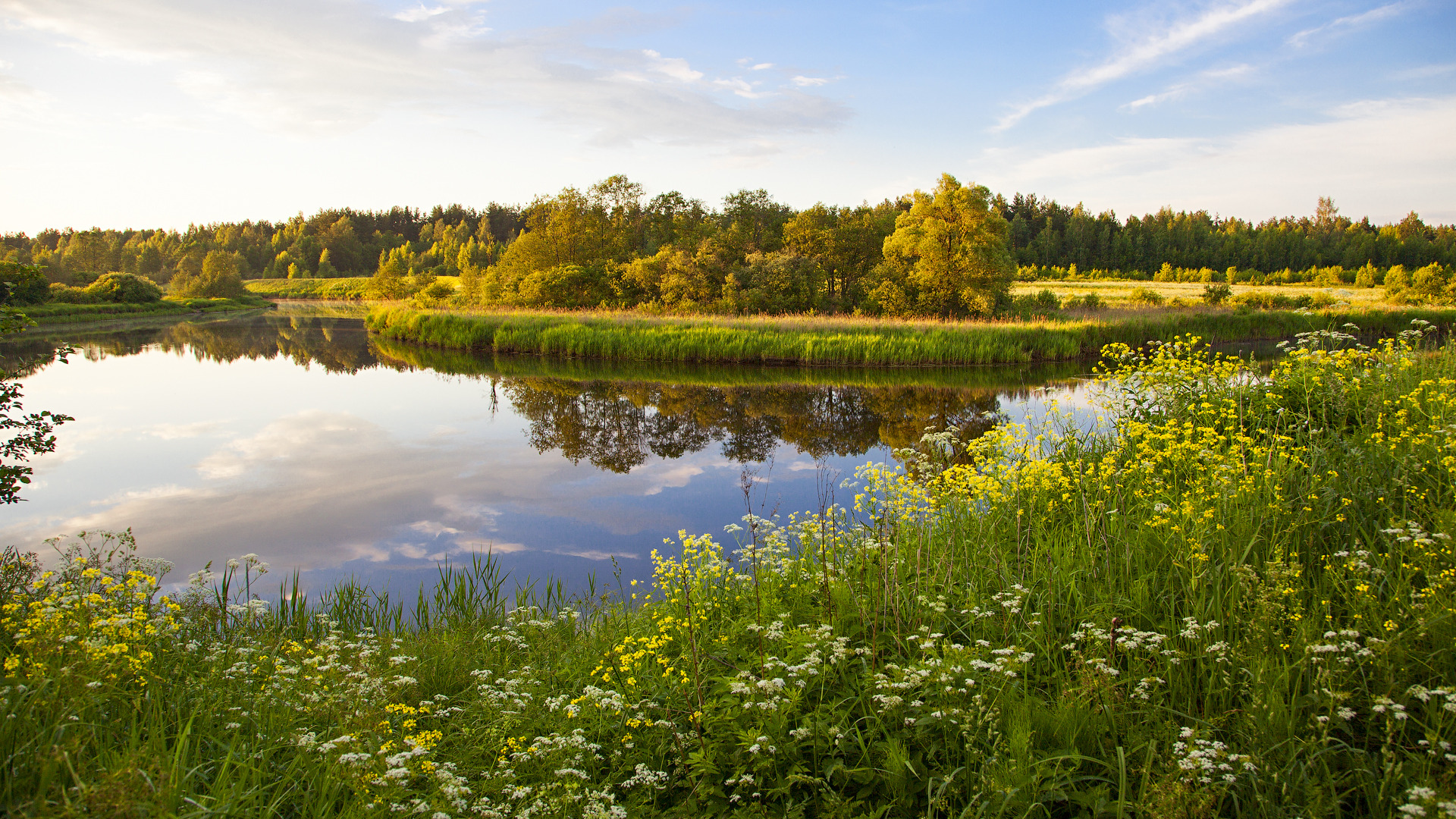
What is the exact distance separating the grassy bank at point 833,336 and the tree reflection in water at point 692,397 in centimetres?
84

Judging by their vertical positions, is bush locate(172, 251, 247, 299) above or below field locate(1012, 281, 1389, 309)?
above

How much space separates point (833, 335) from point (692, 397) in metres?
7.99

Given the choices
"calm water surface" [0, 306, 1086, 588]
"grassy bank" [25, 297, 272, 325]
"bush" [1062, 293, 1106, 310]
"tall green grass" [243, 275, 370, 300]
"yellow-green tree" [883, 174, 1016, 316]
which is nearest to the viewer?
"calm water surface" [0, 306, 1086, 588]

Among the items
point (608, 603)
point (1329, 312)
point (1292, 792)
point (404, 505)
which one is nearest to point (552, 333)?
point (404, 505)

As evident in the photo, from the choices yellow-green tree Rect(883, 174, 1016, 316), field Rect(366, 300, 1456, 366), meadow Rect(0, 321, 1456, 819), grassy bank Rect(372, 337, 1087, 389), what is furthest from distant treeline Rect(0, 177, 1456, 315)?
meadow Rect(0, 321, 1456, 819)

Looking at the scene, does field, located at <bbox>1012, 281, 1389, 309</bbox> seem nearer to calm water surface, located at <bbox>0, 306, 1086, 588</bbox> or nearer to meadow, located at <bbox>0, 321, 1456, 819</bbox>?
calm water surface, located at <bbox>0, 306, 1086, 588</bbox>

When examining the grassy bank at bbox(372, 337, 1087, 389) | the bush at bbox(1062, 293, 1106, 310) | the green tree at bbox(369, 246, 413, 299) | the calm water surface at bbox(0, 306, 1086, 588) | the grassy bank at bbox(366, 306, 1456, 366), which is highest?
the green tree at bbox(369, 246, 413, 299)

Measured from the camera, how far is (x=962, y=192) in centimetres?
3216

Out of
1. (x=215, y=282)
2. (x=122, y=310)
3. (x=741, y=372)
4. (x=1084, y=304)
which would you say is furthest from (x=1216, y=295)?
(x=215, y=282)

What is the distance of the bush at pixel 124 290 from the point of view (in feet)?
141

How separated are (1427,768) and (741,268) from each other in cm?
3473

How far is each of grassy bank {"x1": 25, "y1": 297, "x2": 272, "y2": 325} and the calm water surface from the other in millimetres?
19958

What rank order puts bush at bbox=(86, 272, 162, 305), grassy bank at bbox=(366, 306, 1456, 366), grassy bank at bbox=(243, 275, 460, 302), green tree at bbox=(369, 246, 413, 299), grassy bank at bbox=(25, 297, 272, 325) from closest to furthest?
grassy bank at bbox=(366, 306, 1456, 366) → grassy bank at bbox=(25, 297, 272, 325) → bush at bbox=(86, 272, 162, 305) → green tree at bbox=(369, 246, 413, 299) → grassy bank at bbox=(243, 275, 460, 302)

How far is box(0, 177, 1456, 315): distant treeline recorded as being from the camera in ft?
115
